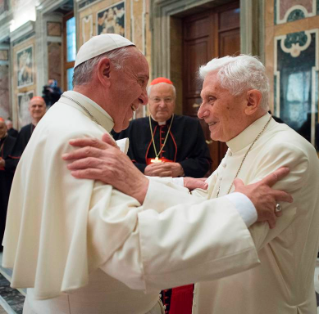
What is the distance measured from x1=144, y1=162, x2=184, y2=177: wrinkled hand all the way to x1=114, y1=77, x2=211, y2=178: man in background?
0.53ft

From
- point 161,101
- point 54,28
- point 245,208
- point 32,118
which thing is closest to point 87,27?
point 54,28

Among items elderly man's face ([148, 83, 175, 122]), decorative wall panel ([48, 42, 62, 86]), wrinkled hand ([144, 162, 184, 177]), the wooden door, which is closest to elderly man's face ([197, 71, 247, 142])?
wrinkled hand ([144, 162, 184, 177])

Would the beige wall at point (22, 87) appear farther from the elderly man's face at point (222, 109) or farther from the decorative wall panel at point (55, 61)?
the elderly man's face at point (222, 109)

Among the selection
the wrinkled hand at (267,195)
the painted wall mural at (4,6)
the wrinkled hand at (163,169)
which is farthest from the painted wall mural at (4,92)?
the wrinkled hand at (267,195)

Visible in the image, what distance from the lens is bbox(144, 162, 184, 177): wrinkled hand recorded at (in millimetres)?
3881

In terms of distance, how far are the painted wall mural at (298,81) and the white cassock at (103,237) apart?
3.70m

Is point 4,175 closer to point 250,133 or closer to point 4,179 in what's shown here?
point 4,179

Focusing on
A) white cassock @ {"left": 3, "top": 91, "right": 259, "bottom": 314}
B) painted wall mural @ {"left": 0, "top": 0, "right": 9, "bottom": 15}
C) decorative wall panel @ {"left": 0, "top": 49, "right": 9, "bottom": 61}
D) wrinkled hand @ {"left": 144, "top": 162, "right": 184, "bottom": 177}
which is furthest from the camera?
decorative wall panel @ {"left": 0, "top": 49, "right": 9, "bottom": 61}

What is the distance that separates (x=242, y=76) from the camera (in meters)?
Result: 1.84

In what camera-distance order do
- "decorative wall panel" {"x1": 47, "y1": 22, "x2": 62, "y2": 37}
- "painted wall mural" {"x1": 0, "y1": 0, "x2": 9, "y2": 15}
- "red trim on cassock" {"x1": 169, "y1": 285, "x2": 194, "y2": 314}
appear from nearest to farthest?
"red trim on cassock" {"x1": 169, "y1": 285, "x2": 194, "y2": 314}
"decorative wall panel" {"x1": 47, "y1": 22, "x2": 62, "y2": 37}
"painted wall mural" {"x1": 0, "y1": 0, "x2": 9, "y2": 15}

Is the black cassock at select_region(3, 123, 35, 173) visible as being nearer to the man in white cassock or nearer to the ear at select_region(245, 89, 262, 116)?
the man in white cassock

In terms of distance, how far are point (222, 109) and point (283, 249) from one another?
66 centimetres

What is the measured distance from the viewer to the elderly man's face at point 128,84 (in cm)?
166

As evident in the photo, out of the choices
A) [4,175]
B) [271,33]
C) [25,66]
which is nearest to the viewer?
[271,33]
